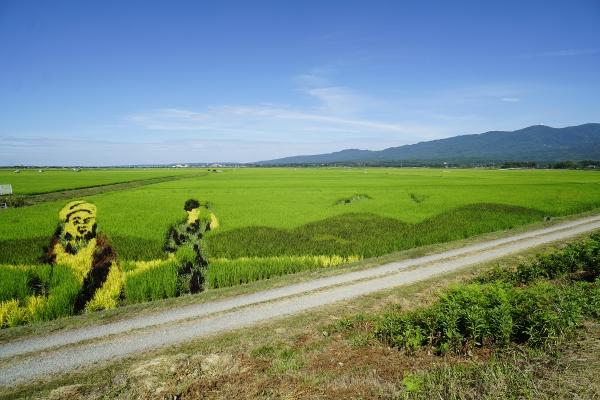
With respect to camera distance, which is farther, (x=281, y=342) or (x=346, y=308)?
(x=346, y=308)

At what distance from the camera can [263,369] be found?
23.6 feet

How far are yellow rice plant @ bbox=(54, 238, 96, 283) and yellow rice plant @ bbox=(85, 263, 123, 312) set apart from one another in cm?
95

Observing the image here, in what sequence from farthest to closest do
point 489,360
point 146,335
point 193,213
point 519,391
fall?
point 193,213, point 146,335, point 489,360, point 519,391

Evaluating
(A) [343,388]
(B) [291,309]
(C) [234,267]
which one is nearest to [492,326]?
(A) [343,388]

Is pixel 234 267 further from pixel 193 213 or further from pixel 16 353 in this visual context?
pixel 193 213

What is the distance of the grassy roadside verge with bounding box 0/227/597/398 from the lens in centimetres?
641

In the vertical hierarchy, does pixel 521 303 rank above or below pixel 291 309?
above

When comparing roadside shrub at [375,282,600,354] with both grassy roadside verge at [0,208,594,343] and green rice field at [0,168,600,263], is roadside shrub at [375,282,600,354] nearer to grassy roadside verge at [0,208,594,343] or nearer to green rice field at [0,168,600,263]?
grassy roadside verge at [0,208,594,343]

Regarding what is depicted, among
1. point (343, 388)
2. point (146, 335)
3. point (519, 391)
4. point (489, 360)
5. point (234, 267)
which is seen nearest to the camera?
point (519, 391)

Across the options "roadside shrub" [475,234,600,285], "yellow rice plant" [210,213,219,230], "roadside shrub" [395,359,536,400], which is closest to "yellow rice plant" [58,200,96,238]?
"yellow rice plant" [210,213,219,230]

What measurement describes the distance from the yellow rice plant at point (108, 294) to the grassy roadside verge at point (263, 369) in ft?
13.3

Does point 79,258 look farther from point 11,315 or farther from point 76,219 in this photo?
point 76,219

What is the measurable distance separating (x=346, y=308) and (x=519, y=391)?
506 centimetres

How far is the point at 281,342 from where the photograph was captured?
830 centimetres
